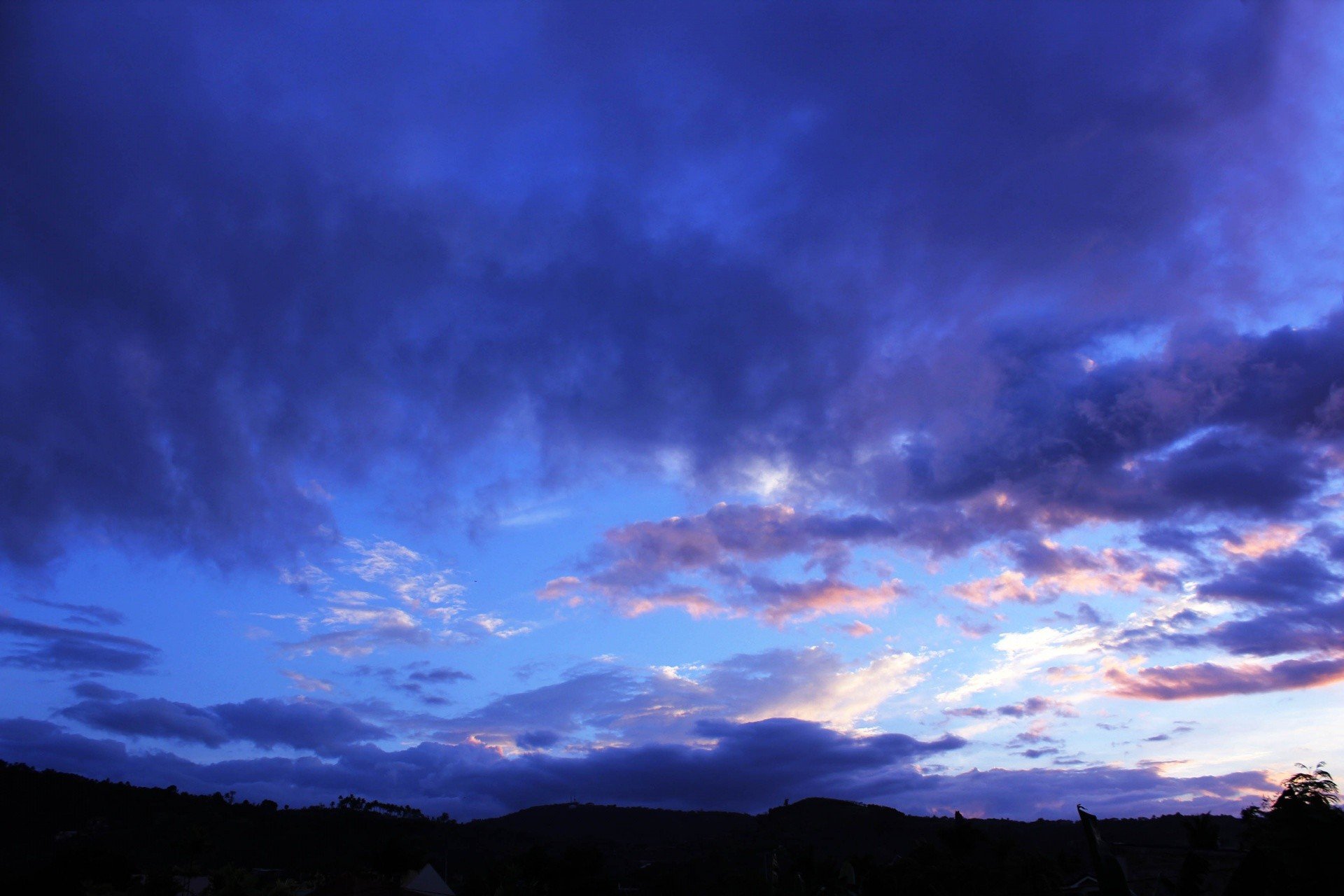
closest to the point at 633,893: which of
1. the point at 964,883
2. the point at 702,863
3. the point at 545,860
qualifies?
the point at 545,860

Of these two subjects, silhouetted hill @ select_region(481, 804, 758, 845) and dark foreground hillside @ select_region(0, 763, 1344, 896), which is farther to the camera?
silhouetted hill @ select_region(481, 804, 758, 845)

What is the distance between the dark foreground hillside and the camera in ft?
183

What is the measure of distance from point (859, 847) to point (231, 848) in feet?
259

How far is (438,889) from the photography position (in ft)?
237

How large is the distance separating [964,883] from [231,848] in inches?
3262

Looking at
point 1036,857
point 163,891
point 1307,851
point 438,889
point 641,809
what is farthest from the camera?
point 641,809

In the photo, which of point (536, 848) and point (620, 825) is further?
point (620, 825)

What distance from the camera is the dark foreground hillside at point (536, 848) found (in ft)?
183

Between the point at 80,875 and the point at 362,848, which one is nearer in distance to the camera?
the point at 80,875

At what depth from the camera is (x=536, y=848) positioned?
279ft

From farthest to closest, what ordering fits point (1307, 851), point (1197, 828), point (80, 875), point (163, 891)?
1. point (1197, 828)
2. point (80, 875)
3. point (163, 891)
4. point (1307, 851)

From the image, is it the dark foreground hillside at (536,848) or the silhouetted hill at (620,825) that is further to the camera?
the silhouetted hill at (620,825)

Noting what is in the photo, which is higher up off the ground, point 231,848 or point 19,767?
point 19,767

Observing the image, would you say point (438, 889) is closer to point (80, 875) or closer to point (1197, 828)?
point (80, 875)
